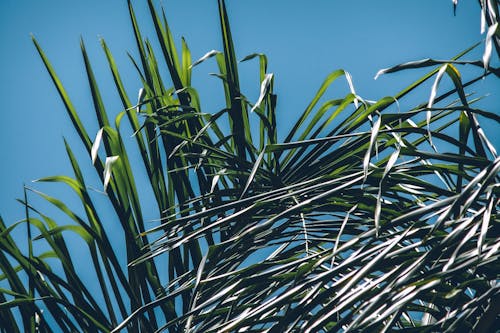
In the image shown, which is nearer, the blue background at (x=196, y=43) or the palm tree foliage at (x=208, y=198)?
the palm tree foliage at (x=208, y=198)

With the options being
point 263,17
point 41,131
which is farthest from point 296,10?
point 41,131

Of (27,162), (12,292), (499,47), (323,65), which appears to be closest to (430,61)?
(499,47)

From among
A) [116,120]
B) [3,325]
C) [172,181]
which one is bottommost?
[3,325]

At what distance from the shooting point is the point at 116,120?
124 cm

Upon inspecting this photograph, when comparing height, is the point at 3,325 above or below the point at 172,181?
below

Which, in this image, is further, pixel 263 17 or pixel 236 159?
pixel 263 17

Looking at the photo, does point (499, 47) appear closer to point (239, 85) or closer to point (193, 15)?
point (239, 85)

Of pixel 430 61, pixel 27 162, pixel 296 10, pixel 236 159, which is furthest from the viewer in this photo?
pixel 296 10

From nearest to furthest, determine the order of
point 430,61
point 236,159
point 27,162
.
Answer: point 430,61
point 236,159
point 27,162

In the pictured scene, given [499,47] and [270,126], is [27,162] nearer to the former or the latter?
[270,126]

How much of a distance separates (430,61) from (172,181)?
579 millimetres

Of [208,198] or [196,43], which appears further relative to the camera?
[196,43]

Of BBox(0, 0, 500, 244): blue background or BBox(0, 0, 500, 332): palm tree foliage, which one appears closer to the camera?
BBox(0, 0, 500, 332): palm tree foliage

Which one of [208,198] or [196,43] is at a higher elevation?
[196,43]
